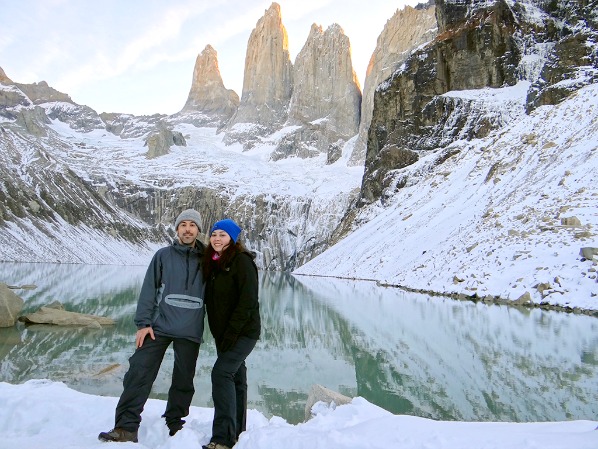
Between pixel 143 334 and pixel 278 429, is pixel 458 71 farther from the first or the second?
pixel 278 429

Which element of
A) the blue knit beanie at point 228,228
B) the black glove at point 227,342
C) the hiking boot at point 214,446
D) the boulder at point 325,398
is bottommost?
the boulder at point 325,398

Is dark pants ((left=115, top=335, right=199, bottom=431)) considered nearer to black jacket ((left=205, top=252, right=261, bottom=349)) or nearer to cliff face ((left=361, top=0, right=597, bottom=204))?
black jacket ((left=205, top=252, right=261, bottom=349))

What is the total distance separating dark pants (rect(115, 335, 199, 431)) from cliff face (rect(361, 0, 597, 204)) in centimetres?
6033

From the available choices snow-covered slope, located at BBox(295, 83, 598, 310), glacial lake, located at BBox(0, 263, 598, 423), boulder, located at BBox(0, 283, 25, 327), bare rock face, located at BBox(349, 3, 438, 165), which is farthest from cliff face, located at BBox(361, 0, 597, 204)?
boulder, located at BBox(0, 283, 25, 327)

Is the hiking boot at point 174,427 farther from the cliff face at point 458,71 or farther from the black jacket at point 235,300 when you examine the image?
the cliff face at point 458,71

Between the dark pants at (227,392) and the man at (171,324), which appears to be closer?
the dark pants at (227,392)

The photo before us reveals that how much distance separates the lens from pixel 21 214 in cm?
9175

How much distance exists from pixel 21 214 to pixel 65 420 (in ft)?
329

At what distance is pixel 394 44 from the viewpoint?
461 feet

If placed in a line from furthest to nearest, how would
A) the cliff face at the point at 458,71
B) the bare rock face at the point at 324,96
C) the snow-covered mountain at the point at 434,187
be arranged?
the bare rock face at the point at 324,96
the cliff face at the point at 458,71
the snow-covered mountain at the point at 434,187

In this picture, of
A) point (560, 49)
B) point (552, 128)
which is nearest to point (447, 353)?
point (552, 128)

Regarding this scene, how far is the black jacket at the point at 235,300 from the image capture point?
5.24m

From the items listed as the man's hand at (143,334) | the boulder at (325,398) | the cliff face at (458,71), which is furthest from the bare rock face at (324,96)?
the man's hand at (143,334)

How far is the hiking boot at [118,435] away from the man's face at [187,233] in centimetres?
219
